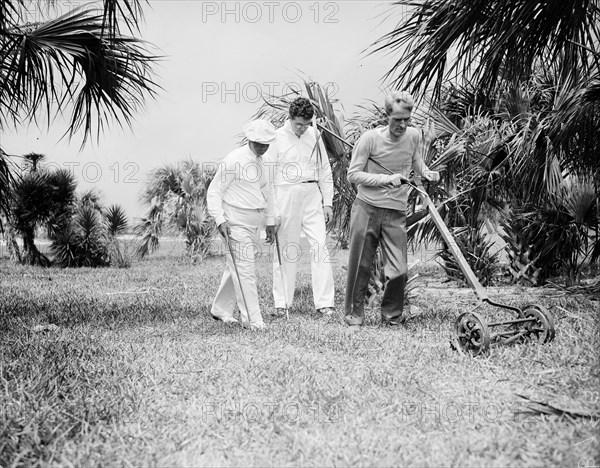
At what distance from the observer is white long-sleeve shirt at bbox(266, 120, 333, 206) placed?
282 inches

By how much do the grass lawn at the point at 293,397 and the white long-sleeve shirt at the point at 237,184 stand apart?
1078 mm

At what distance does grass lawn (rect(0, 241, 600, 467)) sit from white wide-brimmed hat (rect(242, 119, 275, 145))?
1.64 metres

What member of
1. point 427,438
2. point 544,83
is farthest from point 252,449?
point 544,83

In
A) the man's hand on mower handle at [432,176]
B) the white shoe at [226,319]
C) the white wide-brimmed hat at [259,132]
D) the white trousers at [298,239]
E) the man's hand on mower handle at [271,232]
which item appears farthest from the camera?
the white trousers at [298,239]

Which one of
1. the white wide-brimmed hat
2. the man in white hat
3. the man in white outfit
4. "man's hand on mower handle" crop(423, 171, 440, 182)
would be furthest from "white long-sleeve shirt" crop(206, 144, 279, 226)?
"man's hand on mower handle" crop(423, 171, 440, 182)

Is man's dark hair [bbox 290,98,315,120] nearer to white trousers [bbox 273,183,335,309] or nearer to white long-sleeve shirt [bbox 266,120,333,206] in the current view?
white long-sleeve shirt [bbox 266,120,333,206]

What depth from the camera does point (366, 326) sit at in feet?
20.2

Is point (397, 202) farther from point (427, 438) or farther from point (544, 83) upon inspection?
point (544, 83)

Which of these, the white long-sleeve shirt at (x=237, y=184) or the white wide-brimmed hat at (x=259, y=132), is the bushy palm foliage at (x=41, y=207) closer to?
the white long-sleeve shirt at (x=237, y=184)

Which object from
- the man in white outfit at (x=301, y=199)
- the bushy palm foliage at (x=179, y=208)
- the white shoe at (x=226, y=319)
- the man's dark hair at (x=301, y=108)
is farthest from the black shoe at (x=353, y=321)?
the bushy palm foliage at (x=179, y=208)

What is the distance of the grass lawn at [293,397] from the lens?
9.82 ft

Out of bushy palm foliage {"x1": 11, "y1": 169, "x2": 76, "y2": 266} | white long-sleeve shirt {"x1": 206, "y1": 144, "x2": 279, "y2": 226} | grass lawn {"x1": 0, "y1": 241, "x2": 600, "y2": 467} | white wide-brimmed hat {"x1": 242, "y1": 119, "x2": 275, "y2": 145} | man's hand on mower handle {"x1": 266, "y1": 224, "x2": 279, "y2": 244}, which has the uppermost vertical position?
white wide-brimmed hat {"x1": 242, "y1": 119, "x2": 275, "y2": 145}

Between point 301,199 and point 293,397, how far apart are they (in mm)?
3680

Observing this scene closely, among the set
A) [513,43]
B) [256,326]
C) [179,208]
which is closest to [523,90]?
[513,43]
